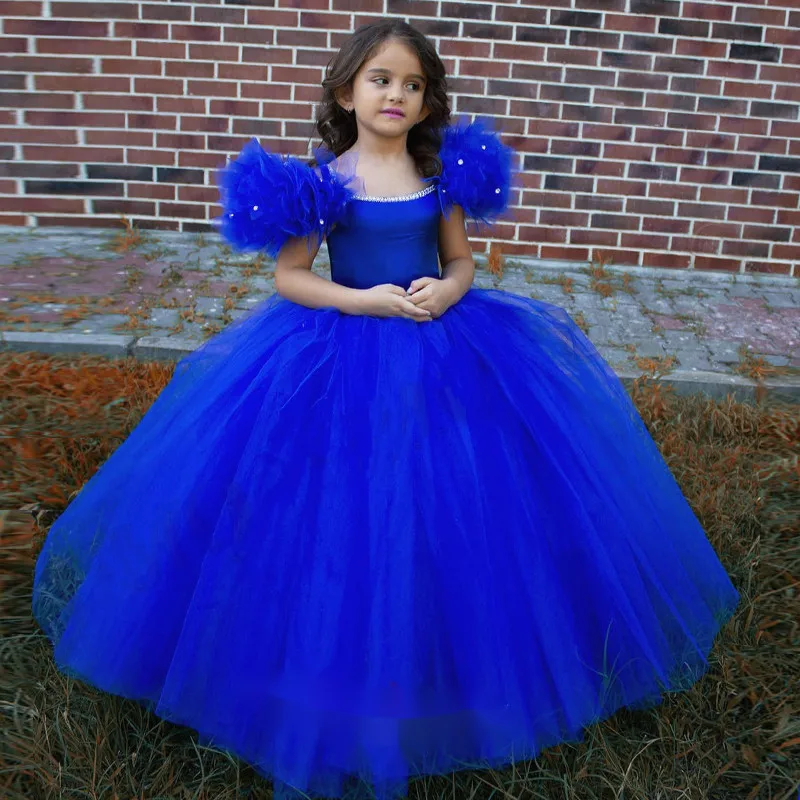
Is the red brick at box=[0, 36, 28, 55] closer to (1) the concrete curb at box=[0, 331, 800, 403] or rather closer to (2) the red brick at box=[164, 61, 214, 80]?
(2) the red brick at box=[164, 61, 214, 80]

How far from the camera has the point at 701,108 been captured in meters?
4.90

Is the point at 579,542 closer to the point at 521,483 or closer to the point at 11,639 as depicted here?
the point at 521,483

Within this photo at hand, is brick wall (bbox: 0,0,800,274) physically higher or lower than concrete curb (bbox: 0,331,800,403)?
higher

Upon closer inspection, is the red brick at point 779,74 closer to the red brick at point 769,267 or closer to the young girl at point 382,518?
the red brick at point 769,267

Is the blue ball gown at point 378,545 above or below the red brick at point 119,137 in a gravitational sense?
below

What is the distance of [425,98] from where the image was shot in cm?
215

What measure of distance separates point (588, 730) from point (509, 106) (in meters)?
3.83

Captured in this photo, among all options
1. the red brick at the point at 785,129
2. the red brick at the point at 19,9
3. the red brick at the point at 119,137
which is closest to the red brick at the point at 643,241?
the red brick at the point at 785,129

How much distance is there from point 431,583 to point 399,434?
0.98 feet

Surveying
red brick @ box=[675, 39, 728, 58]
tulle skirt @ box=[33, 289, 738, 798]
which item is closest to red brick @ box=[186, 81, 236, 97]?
red brick @ box=[675, 39, 728, 58]

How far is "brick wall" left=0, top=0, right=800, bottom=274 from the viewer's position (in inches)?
187

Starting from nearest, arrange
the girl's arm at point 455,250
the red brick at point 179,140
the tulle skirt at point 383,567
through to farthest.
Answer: the tulle skirt at point 383,567, the girl's arm at point 455,250, the red brick at point 179,140

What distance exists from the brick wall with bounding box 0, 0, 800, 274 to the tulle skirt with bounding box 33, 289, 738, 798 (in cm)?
316

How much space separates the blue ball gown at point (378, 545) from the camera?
1626mm
